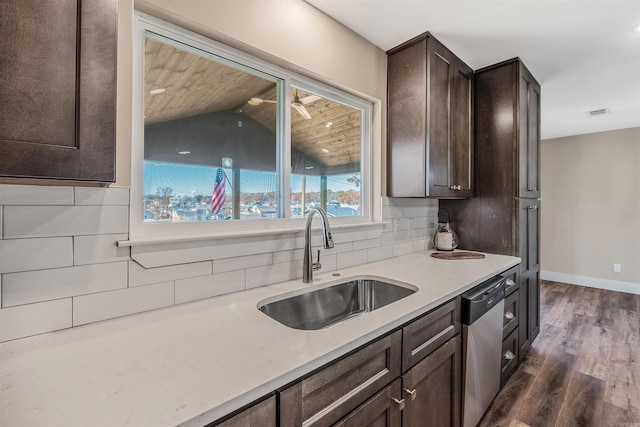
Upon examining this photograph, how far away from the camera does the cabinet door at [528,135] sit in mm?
2270

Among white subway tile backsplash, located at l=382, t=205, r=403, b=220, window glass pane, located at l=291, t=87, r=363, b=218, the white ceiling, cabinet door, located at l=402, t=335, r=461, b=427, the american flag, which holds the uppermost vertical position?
the white ceiling

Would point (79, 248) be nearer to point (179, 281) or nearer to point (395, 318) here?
point (179, 281)

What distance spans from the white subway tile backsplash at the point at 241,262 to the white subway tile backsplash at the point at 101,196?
0.41 meters

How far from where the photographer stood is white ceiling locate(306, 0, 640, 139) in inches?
63.5

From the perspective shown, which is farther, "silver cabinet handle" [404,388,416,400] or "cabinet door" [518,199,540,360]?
"cabinet door" [518,199,540,360]

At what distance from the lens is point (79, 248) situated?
36.9 inches

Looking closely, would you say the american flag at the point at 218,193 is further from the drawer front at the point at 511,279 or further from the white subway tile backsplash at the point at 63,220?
the drawer front at the point at 511,279

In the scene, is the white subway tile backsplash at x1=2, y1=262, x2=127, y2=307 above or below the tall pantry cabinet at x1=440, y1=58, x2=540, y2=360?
below

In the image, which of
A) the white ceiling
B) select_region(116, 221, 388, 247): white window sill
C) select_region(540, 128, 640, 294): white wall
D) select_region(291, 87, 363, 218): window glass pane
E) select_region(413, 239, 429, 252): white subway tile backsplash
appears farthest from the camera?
select_region(540, 128, 640, 294): white wall

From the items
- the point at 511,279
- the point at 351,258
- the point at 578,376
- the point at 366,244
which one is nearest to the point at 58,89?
the point at 351,258

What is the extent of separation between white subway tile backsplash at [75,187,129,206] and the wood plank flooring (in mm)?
2155

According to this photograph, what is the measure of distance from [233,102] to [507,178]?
1996 mm

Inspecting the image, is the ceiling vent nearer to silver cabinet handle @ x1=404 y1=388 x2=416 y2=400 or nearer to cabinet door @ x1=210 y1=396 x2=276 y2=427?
silver cabinet handle @ x1=404 y1=388 x2=416 y2=400

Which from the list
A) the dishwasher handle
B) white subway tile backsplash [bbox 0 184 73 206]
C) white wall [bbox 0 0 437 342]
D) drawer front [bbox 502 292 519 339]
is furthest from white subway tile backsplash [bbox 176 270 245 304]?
drawer front [bbox 502 292 519 339]
